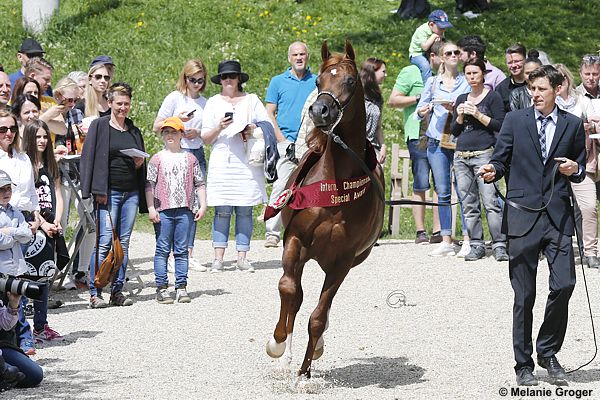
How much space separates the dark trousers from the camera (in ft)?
26.9

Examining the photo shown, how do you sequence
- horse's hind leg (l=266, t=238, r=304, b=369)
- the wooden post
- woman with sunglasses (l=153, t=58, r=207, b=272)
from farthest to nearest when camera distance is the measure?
the wooden post → woman with sunglasses (l=153, t=58, r=207, b=272) → horse's hind leg (l=266, t=238, r=304, b=369)

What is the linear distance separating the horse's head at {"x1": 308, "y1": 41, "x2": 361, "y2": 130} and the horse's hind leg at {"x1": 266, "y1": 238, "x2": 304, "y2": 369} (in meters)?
1.08

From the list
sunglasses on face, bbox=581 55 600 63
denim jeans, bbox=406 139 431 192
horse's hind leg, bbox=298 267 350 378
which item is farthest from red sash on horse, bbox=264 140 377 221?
denim jeans, bbox=406 139 431 192

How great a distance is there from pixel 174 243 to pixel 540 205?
4979 millimetres

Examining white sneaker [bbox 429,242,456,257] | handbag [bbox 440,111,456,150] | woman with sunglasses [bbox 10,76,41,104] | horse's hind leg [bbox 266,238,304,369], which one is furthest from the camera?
white sneaker [bbox 429,242,456,257]

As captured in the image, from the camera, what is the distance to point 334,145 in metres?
8.39

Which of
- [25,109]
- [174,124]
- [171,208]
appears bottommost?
[171,208]

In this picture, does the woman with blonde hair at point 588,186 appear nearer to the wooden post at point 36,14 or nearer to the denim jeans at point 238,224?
the denim jeans at point 238,224

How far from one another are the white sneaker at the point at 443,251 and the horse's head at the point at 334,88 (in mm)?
6565

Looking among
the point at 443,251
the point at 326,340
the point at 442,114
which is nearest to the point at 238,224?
the point at 443,251

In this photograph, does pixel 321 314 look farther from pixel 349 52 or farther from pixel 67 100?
pixel 67 100

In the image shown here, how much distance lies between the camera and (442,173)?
1484 centimetres

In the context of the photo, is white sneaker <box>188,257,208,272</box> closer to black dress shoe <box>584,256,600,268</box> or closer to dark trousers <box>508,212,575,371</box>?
black dress shoe <box>584,256,600,268</box>

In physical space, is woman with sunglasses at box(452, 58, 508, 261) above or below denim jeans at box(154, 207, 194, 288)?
above
